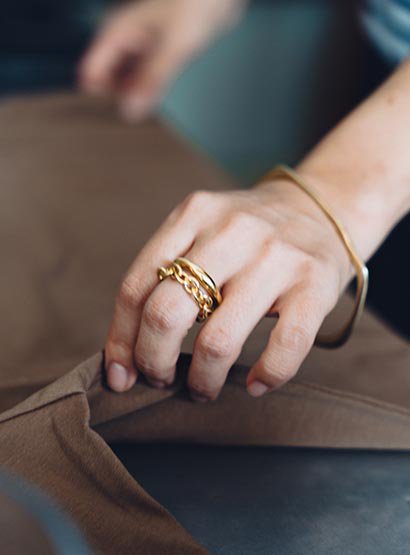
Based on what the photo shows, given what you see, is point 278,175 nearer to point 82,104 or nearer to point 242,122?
point 82,104

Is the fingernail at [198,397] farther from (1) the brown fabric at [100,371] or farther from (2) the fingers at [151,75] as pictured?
(2) the fingers at [151,75]

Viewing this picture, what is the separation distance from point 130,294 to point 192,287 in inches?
1.7

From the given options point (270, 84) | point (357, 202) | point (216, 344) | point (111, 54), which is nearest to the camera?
point (216, 344)

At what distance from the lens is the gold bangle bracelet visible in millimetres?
520

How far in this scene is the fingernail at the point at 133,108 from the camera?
3.33ft

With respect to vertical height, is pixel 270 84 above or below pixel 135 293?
below

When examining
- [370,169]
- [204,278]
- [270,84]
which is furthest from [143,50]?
[270,84]

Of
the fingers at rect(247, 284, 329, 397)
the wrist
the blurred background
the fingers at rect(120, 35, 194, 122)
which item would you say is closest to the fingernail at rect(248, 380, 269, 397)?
the fingers at rect(247, 284, 329, 397)

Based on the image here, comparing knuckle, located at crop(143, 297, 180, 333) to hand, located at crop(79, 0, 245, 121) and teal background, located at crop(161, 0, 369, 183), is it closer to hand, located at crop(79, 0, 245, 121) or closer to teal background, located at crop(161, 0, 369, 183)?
hand, located at crop(79, 0, 245, 121)

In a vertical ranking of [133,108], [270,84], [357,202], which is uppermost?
[357,202]

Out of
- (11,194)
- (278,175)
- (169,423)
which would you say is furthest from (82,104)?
(169,423)

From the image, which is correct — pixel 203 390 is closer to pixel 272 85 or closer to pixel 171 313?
pixel 171 313

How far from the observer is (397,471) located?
479 mm

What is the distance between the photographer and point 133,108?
102 centimetres
